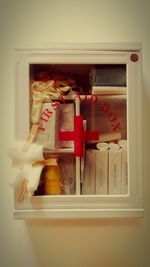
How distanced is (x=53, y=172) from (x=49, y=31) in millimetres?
648

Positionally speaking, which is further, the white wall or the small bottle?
the white wall

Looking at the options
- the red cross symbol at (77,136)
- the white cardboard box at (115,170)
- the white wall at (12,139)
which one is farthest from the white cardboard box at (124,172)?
the white wall at (12,139)

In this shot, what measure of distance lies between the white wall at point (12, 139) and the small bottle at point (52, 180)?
291 millimetres

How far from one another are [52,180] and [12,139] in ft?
1.07

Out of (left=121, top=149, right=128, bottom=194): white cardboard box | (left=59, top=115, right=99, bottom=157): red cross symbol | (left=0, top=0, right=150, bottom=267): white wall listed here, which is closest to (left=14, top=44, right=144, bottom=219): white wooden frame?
(left=121, top=149, right=128, bottom=194): white cardboard box

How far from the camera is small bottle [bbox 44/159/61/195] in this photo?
3.81 feet

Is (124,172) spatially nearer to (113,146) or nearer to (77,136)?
(113,146)

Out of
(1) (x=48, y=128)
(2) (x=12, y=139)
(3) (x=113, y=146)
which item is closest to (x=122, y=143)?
(3) (x=113, y=146)

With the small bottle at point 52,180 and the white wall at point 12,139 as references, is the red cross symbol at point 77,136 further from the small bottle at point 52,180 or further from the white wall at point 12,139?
the white wall at point 12,139

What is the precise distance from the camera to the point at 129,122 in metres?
1.13

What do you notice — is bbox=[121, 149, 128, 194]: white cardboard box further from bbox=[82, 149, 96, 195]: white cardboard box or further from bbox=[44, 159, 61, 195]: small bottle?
bbox=[44, 159, 61, 195]: small bottle

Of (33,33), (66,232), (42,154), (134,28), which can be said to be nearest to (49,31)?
(33,33)

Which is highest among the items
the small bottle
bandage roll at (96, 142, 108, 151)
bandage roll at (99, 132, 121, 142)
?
bandage roll at (99, 132, 121, 142)

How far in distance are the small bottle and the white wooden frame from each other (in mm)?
39
